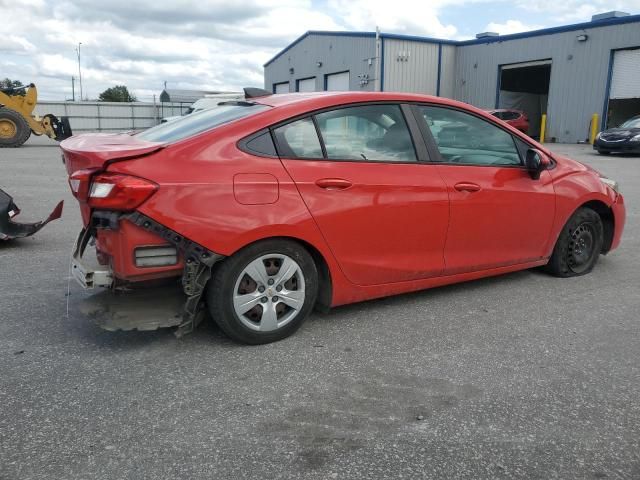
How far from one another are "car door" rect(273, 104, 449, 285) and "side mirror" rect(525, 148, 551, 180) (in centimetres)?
91

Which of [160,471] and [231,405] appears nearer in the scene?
[160,471]

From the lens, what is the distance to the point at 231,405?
9.04ft

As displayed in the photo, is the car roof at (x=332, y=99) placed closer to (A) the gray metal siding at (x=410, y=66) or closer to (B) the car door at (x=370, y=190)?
(B) the car door at (x=370, y=190)

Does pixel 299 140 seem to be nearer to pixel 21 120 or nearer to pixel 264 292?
pixel 264 292

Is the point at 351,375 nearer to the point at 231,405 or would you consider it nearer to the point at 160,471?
the point at 231,405

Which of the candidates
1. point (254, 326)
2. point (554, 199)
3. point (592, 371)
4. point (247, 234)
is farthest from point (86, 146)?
point (554, 199)

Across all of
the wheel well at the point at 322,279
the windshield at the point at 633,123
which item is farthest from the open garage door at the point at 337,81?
the wheel well at the point at 322,279

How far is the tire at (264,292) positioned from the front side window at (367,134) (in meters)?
0.72

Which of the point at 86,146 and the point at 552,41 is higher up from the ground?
the point at 552,41

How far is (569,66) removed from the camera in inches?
1065

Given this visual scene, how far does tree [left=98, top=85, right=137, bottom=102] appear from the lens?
8488 cm

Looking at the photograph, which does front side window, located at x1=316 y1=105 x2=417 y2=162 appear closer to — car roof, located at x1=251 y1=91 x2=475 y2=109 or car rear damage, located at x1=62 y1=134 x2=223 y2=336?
car roof, located at x1=251 y1=91 x2=475 y2=109

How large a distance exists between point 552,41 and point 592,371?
93.6ft

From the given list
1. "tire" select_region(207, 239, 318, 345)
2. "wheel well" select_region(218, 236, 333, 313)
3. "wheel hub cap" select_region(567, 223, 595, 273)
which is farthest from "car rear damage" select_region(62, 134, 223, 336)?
"wheel hub cap" select_region(567, 223, 595, 273)
